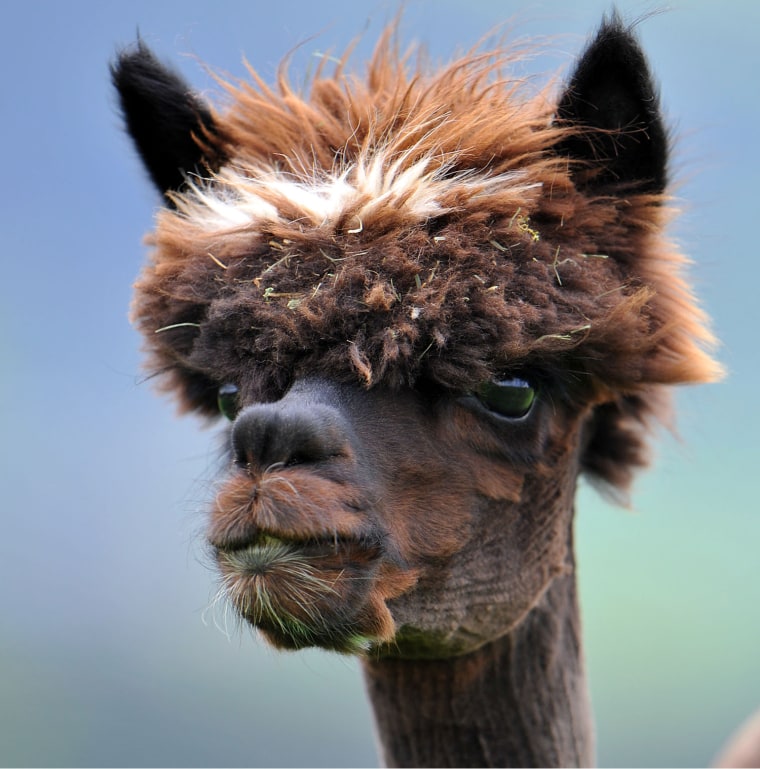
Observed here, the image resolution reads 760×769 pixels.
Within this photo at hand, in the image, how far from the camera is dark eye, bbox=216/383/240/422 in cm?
255

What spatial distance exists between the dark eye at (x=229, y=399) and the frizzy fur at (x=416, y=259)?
9 centimetres

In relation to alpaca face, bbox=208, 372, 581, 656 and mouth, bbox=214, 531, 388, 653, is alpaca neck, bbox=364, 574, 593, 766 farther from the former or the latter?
mouth, bbox=214, 531, 388, 653

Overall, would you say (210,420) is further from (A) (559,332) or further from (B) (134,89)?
(A) (559,332)

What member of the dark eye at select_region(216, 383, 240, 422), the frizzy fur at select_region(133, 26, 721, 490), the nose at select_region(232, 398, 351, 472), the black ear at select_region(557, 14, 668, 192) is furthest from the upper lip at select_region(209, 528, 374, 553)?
the black ear at select_region(557, 14, 668, 192)

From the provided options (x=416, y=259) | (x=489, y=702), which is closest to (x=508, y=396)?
(x=416, y=259)

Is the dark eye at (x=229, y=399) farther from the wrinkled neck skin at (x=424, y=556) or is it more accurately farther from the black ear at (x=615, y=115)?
the black ear at (x=615, y=115)

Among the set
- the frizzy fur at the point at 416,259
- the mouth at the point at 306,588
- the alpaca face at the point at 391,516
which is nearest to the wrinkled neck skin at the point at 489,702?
the alpaca face at the point at 391,516

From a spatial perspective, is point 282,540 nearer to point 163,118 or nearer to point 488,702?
point 488,702

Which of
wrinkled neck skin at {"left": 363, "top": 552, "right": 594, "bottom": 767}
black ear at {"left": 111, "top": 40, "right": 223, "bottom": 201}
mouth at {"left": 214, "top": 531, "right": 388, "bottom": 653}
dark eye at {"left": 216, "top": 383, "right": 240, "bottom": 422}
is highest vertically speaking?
black ear at {"left": 111, "top": 40, "right": 223, "bottom": 201}

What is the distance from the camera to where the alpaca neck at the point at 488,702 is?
2850 millimetres

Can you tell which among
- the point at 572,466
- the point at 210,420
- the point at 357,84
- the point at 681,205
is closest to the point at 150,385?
the point at 210,420

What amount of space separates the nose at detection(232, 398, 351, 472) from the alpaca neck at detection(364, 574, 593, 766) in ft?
3.70

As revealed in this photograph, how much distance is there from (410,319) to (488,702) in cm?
145

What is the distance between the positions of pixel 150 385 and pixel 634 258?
1834mm
